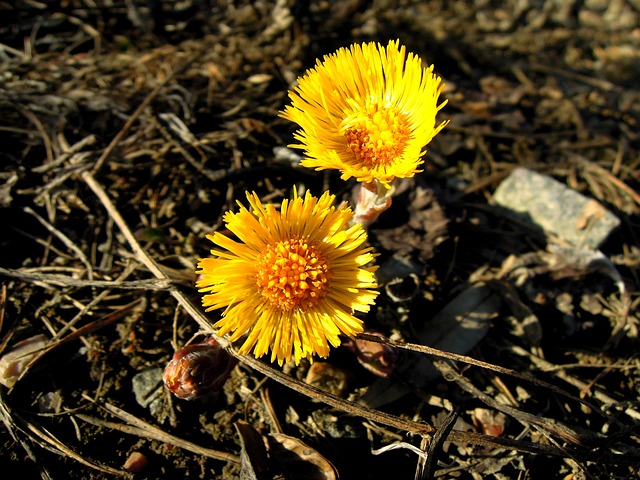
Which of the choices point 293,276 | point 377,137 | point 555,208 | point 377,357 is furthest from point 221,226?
point 555,208

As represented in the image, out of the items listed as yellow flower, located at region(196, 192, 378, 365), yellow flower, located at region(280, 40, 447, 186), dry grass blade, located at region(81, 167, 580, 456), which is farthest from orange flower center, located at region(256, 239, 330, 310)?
yellow flower, located at region(280, 40, 447, 186)

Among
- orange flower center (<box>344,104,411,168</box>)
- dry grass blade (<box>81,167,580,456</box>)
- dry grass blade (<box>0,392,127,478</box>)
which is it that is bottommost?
dry grass blade (<box>0,392,127,478</box>)

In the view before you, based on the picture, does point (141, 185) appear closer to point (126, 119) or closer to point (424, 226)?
point (126, 119)

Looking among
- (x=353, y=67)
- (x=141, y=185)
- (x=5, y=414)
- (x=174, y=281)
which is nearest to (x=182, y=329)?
(x=174, y=281)

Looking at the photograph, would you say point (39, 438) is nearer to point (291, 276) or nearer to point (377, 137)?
point (291, 276)

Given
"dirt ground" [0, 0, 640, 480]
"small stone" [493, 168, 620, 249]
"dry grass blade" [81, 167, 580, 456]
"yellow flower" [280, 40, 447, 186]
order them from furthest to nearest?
"small stone" [493, 168, 620, 249] → "yellow flower" [280, 40, 447, 186] → "dirt ground" [0, 0, 640, 480] → "dry grass blade" [81, 167, 580, 456]

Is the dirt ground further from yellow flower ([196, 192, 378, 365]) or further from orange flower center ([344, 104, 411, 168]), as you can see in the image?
orange flower center ([344, 104, 411, 168])

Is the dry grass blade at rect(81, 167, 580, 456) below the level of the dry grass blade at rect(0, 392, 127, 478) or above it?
above
